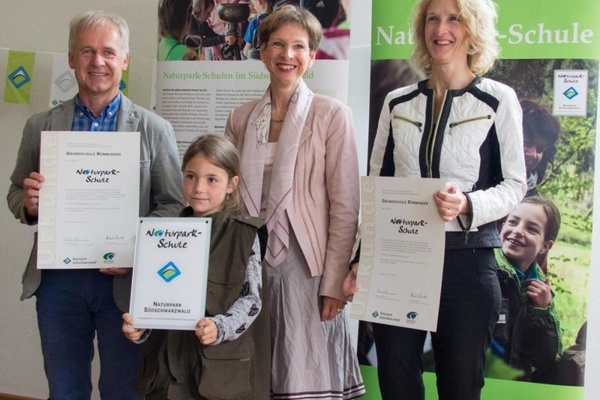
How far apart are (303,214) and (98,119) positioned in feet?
2.62

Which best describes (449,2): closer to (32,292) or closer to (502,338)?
(502,338)

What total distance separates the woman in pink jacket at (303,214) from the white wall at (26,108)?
5.66 feet

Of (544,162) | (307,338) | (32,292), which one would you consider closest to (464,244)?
(307,338)

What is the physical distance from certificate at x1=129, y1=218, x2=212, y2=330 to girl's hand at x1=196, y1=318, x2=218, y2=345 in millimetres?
43

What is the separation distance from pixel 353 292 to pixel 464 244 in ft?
1.25

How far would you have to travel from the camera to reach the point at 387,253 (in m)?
2.03

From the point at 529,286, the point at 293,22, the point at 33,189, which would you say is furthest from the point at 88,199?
the point at 529,286

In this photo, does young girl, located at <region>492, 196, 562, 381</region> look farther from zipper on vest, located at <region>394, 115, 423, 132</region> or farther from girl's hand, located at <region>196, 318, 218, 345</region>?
girl's hand, located at <region>196, 318, 218, 345</region>

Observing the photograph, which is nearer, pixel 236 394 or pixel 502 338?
pixel 236 394

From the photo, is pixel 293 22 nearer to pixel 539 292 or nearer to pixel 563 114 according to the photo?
pixel 563 114

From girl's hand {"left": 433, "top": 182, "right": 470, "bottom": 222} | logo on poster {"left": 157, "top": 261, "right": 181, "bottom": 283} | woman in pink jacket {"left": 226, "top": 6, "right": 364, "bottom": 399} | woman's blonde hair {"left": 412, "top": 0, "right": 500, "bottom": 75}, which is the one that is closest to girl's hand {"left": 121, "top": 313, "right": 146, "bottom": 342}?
logo on poster {"left": 157, "top": 261, "right": 181, "bottom": 283}

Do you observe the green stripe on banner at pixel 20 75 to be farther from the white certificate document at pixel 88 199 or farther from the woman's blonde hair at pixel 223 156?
the woman's blonde hair at pixel 223 156

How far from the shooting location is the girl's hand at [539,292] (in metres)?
2.70

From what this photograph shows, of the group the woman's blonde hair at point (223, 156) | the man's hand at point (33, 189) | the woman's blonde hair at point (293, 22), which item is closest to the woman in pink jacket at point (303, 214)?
the woman's blonde hair at point (293, 22)
